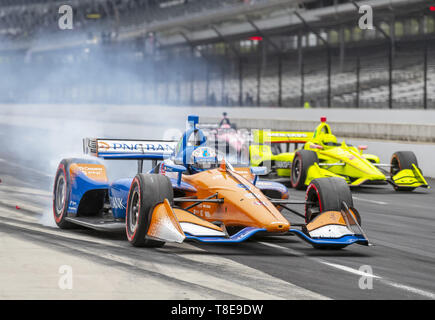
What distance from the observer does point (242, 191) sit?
30.0ft

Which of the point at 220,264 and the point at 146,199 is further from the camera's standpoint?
the point at 146,199

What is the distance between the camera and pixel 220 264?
8.11m

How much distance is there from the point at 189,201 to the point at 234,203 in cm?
61

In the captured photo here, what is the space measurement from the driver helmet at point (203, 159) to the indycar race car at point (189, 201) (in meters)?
0.01

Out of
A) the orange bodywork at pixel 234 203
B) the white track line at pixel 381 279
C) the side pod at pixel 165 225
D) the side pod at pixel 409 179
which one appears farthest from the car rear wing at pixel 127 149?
the side pod at pixel 409 179

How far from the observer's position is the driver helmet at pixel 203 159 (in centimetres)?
995

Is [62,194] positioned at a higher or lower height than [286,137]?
lower

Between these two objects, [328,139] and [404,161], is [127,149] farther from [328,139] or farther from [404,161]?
[404,161]

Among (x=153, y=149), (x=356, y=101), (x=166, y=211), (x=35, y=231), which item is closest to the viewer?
(x=166, y=211)

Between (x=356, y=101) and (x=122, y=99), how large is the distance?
22.0 m

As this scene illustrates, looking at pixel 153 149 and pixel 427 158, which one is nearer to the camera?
pixel 153 149

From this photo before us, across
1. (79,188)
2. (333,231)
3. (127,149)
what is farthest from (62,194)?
(333,231)
